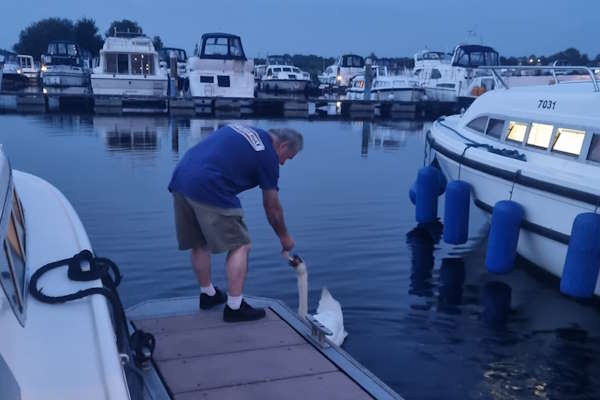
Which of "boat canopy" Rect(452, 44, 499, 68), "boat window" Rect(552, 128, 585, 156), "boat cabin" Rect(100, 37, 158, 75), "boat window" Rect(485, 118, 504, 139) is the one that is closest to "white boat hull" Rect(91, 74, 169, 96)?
"boat cabin" Rect(100, 37, 158, 75)

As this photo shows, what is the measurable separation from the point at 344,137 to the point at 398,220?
39.1ft

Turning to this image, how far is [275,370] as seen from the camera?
365 cm

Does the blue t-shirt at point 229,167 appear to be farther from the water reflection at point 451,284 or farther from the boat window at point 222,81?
the boat window at point 222,81

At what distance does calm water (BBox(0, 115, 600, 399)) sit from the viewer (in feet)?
16.8

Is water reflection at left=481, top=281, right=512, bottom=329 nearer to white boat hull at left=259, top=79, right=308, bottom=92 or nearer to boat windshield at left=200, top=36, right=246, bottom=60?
boat windshield at left=200, top=36, right=246, bottom=60

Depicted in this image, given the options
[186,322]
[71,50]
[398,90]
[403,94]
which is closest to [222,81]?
[398,90]

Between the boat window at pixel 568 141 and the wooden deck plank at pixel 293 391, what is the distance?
4.55m

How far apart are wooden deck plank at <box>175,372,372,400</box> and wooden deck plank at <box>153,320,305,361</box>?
1.64 ft

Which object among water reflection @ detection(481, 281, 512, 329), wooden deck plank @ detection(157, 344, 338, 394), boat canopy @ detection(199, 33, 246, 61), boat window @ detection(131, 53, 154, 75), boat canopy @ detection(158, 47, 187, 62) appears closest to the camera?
wooden deck plank @ detection(157, 344, 338, 394)

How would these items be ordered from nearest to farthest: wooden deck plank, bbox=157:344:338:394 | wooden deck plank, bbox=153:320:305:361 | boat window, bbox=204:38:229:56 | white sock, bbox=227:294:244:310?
wooden deck plank, bbox=157:344:338:394 < wooden deck plank, bbox=153:320:305:361 < white sock, bbox=227:294:244:310 < boat window, bbox=204:38:229:56

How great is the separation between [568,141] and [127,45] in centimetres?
2864

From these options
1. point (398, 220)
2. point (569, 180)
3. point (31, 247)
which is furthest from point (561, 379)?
point (398, 220)

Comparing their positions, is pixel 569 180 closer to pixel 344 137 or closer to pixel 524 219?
pixel 524 219

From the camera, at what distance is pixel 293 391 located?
339 cm
